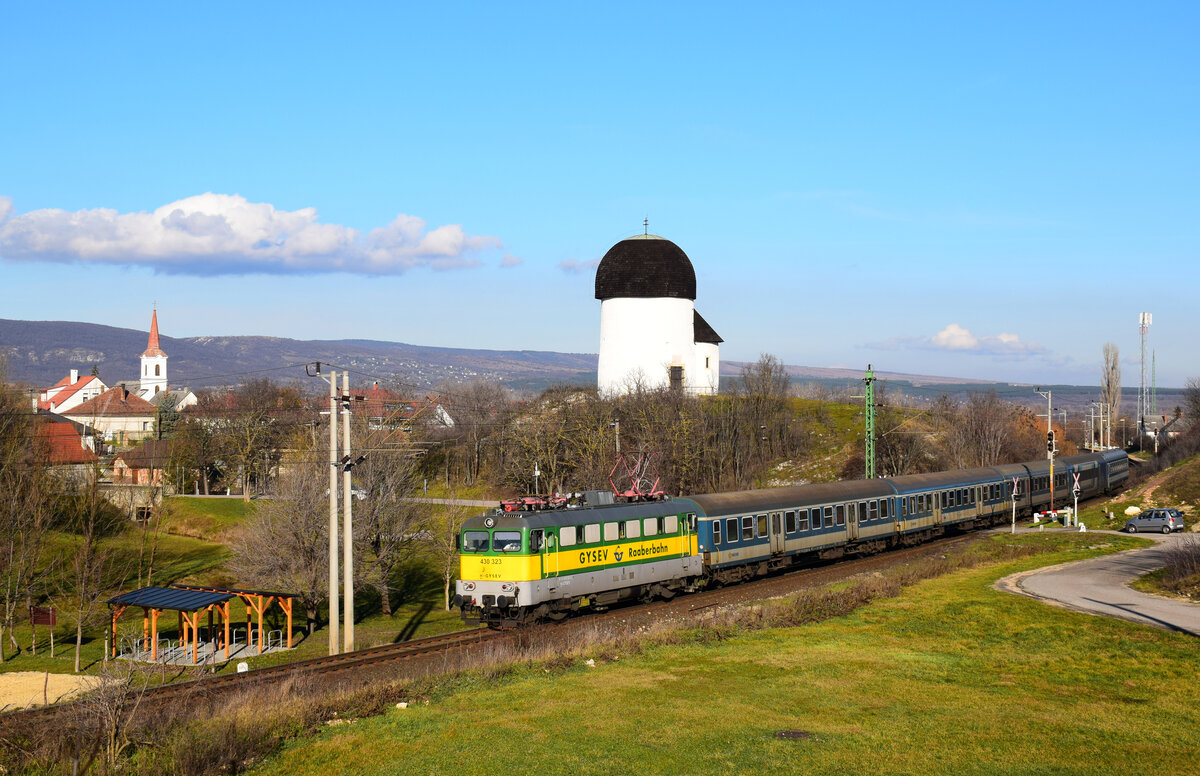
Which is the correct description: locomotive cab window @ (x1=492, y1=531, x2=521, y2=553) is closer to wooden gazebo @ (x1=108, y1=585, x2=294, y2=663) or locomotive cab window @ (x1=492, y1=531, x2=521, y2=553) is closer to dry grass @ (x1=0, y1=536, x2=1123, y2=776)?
dry grass @ (x1=0, y1=536, x2=1123, y2=776)

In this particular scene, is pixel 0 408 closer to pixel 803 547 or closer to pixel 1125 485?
pixel 803 547

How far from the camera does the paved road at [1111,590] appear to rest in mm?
26875

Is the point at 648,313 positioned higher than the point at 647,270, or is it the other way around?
the point at 647,270

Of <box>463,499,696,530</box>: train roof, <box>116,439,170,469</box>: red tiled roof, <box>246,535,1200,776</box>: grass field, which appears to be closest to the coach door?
<box>463,499,696,530</box>: train roof

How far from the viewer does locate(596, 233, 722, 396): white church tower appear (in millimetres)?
95188

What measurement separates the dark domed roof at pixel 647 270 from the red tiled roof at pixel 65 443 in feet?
161

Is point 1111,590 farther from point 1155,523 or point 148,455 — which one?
point 148,455

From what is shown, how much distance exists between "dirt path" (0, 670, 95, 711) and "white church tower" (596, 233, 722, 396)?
213 ft

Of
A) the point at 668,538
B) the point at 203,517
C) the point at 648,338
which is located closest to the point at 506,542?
the point at 668,538

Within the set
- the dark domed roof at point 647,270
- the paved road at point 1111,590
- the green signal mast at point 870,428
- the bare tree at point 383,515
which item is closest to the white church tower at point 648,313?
the dark domed roof at point 647,270

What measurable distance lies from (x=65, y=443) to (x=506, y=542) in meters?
74.6

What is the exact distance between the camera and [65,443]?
86.3 meters

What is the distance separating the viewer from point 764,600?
1248 inches

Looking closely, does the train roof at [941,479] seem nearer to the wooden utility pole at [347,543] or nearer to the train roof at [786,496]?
the train roof at [786,496]
